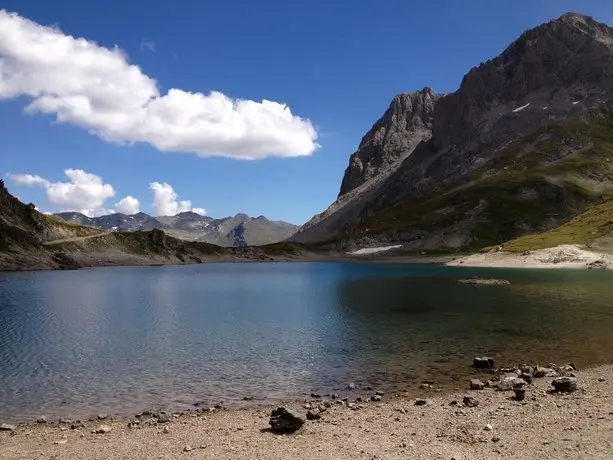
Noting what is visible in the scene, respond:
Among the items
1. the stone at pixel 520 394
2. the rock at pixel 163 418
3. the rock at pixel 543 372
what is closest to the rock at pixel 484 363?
the rock at pixel 543 372

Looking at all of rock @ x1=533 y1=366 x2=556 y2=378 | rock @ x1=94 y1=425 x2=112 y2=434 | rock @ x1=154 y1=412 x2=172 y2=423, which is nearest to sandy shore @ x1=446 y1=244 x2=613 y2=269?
rock @ x1=533 y1=366 x2=556 y2=378

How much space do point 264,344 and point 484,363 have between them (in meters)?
21.6

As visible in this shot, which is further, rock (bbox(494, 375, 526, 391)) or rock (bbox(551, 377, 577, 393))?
rock (bbox(494, 375, 526, 391))

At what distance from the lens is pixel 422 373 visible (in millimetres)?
38812

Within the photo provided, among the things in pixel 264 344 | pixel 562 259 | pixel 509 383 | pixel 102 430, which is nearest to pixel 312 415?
pixel 102 430

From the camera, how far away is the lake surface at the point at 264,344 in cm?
3538

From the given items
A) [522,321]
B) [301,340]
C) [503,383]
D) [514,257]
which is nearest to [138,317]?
[301,340]

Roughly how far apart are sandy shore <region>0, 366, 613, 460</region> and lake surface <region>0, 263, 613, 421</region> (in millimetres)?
4916

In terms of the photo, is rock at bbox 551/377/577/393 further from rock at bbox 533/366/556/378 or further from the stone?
rock at bbox 533/366/556/378

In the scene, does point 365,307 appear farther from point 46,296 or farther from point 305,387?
point 46,296

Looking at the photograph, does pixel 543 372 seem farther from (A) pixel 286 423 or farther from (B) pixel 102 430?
(B) pixel 102 430

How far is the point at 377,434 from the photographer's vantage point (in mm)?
A: 23812

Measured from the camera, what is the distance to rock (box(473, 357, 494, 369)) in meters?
40.1

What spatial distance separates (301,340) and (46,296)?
3092 inches
